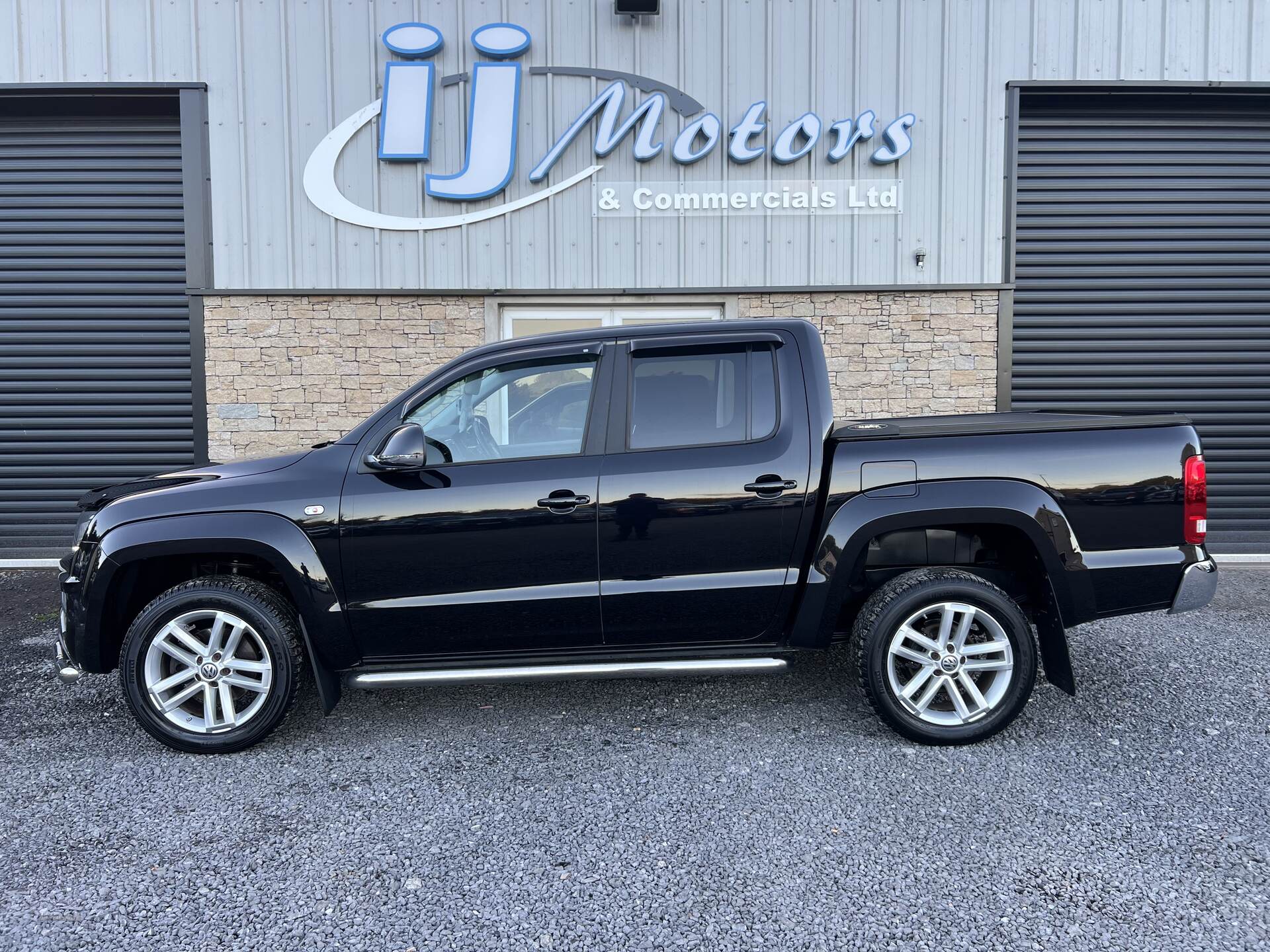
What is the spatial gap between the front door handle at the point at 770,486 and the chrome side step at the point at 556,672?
0.72 m

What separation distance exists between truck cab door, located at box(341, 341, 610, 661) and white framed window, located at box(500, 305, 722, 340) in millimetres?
4231

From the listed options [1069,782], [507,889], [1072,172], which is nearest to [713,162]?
[1072,172]

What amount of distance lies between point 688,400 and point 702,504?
1.61ft

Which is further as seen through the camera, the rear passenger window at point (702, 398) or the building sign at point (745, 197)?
the building sign at point (745, 197)

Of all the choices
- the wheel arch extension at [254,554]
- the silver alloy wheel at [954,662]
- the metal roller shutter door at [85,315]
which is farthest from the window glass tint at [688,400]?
the metal roller shutter door at [85,315]

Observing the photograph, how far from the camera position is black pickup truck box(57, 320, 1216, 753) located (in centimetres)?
321

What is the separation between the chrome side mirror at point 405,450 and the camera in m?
3.15

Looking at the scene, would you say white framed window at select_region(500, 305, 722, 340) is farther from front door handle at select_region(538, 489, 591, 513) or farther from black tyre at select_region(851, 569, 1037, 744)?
black tyre at select_region(851, 569, 1037, 744)

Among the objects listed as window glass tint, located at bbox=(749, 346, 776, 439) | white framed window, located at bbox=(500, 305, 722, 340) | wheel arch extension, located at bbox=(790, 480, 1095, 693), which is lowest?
wheel arch extension, located at bbox=(790, 480, 1095, 693)

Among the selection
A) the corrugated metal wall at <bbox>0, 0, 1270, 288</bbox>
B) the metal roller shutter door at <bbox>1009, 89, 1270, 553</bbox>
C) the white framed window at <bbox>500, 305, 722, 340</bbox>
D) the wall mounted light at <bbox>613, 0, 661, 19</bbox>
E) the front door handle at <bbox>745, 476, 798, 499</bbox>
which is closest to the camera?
the front door handle at <bbox>745, 476, 798, 499</bbox>

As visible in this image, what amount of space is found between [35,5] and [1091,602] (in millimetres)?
9598

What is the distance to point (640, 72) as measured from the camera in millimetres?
7164

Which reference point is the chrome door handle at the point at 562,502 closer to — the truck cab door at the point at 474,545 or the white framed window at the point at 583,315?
the truck cab door at the point at 474,545

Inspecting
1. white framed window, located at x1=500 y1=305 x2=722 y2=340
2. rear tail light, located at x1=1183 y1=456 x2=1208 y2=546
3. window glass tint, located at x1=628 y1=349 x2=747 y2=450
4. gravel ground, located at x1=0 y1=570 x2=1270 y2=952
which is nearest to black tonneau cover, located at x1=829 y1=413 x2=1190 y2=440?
rear tail light, located at x1=1183 y1=456 x2=1208 y2=546
